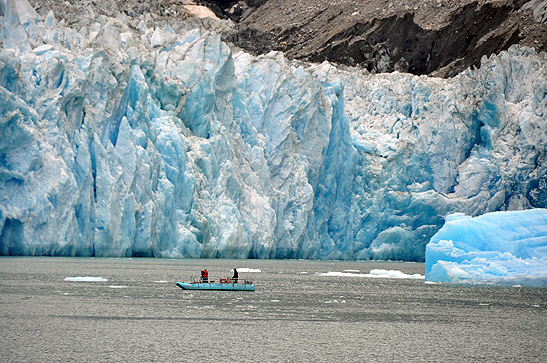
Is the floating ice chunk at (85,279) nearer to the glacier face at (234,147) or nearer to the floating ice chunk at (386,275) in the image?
the glacier face at (234,147)

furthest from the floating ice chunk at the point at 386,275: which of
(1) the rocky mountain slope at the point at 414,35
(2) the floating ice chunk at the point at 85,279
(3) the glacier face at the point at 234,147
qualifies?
(1) the rocky mountain slope at the point at 414,35

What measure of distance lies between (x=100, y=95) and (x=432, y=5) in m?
65.8

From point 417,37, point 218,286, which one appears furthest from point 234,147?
point 417,37

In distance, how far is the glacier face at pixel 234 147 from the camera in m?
36.7

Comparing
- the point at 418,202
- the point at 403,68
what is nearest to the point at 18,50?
the point at 418,202

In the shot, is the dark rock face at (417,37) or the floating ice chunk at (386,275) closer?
the floating ice chunk at (386,275)

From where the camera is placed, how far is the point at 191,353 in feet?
55.1

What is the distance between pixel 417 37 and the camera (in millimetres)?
92312

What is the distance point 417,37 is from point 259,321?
75.1 metres

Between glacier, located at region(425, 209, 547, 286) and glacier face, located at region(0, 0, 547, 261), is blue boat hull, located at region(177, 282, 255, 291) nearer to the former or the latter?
glacier, located at region(425, 209, 547, 286)

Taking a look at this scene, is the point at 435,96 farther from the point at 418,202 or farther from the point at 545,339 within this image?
the point at 545,339

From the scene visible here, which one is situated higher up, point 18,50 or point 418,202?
point 18,50

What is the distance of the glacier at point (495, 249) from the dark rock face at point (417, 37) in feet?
168

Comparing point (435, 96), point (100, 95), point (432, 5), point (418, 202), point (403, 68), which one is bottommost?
point (418, 202)
